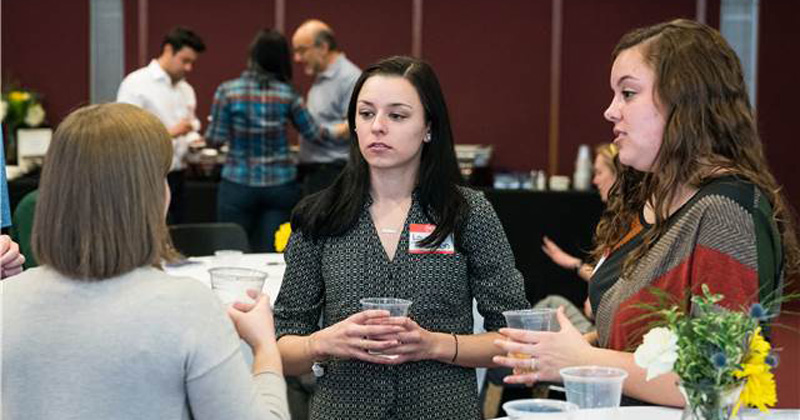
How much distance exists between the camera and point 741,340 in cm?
178

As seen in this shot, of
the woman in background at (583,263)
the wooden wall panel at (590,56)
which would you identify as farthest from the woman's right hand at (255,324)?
the wooden wall panel at (590,56)

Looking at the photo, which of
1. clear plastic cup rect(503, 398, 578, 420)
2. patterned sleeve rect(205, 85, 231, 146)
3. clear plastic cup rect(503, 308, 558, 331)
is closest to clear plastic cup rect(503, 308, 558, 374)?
clear plastic cup rect(503, 308, 558, 331)

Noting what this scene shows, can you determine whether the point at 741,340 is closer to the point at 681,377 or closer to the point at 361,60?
the point at 681,377

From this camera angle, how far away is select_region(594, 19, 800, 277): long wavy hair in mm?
2186

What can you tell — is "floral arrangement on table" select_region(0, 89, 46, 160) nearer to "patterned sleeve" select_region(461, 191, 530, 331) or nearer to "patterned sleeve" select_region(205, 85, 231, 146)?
"patterned sleeve" select_region(205, 85, 231, 146)

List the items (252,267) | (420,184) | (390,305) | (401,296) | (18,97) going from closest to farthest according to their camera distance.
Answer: (390,305) < (401,296) < (420,184) < (252,267) < (18,97)

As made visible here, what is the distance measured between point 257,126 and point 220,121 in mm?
227

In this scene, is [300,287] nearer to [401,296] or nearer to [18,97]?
[401,296]

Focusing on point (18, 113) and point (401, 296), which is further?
point (18, 113)

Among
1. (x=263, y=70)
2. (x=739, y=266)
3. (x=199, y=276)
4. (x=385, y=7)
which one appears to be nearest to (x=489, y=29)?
(x=385, y=7)

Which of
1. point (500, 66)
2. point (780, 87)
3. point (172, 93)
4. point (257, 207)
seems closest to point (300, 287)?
point (257, 207)

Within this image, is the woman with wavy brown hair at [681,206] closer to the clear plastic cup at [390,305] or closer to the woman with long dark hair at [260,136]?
the clear plastic cup at [390,305]

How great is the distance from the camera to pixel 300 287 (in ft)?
8.69

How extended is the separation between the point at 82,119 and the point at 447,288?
1.07 metres
